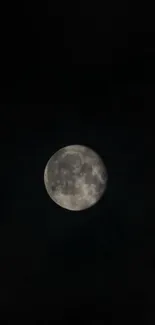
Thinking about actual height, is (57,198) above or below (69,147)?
below

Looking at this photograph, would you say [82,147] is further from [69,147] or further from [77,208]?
[77,208]

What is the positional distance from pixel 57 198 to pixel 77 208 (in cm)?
37

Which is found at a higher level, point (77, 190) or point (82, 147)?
point (82, 147)

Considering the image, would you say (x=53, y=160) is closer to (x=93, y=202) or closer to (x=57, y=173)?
(x=57, y=173)

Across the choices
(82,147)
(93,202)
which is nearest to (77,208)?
(93,202)

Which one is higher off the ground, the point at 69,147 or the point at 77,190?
the point at 69,147

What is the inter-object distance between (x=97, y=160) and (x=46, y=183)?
35.8 inches

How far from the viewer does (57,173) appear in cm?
Answer: 1116

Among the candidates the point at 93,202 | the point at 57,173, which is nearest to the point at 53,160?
the point at 57,173

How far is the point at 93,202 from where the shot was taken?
36.9 feet

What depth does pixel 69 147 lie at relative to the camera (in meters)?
11.3

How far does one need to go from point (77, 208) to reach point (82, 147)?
3.23ft

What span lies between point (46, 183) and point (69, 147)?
2.28ft

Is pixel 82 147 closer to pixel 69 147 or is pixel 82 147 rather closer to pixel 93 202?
pixel 69 147
